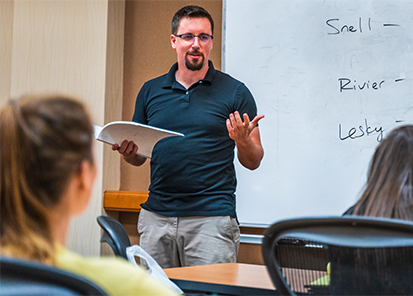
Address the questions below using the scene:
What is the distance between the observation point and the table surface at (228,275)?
134 centimetres

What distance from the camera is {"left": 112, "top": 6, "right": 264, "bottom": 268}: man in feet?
6.44

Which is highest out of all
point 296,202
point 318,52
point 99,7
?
point 99,7

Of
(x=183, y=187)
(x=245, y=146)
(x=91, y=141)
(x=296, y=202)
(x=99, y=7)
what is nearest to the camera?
(x=91, y=141)

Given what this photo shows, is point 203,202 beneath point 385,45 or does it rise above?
beneath

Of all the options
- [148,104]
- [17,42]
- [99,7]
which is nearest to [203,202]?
[148,104]

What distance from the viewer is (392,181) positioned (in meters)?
0.90

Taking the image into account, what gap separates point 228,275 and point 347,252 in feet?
2.36

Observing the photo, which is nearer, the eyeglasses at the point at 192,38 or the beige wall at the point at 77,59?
the eyeglasses at the point at 192,38

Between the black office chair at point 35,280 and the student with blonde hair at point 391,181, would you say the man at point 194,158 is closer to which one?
the student with blonde hair at point 391,181

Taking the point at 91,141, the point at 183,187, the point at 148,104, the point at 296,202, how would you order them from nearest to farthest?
the point at 91,141 < the point at 183,187 < the point at 148,104 < the point at 296,202

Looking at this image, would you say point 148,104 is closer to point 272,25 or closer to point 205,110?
point 205,110

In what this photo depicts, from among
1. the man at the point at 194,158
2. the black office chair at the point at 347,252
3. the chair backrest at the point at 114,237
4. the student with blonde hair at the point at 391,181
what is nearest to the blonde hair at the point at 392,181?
the student with blonde hair at the point at 391,181

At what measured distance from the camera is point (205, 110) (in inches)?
81.3

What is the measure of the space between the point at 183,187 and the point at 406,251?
4.28ft
